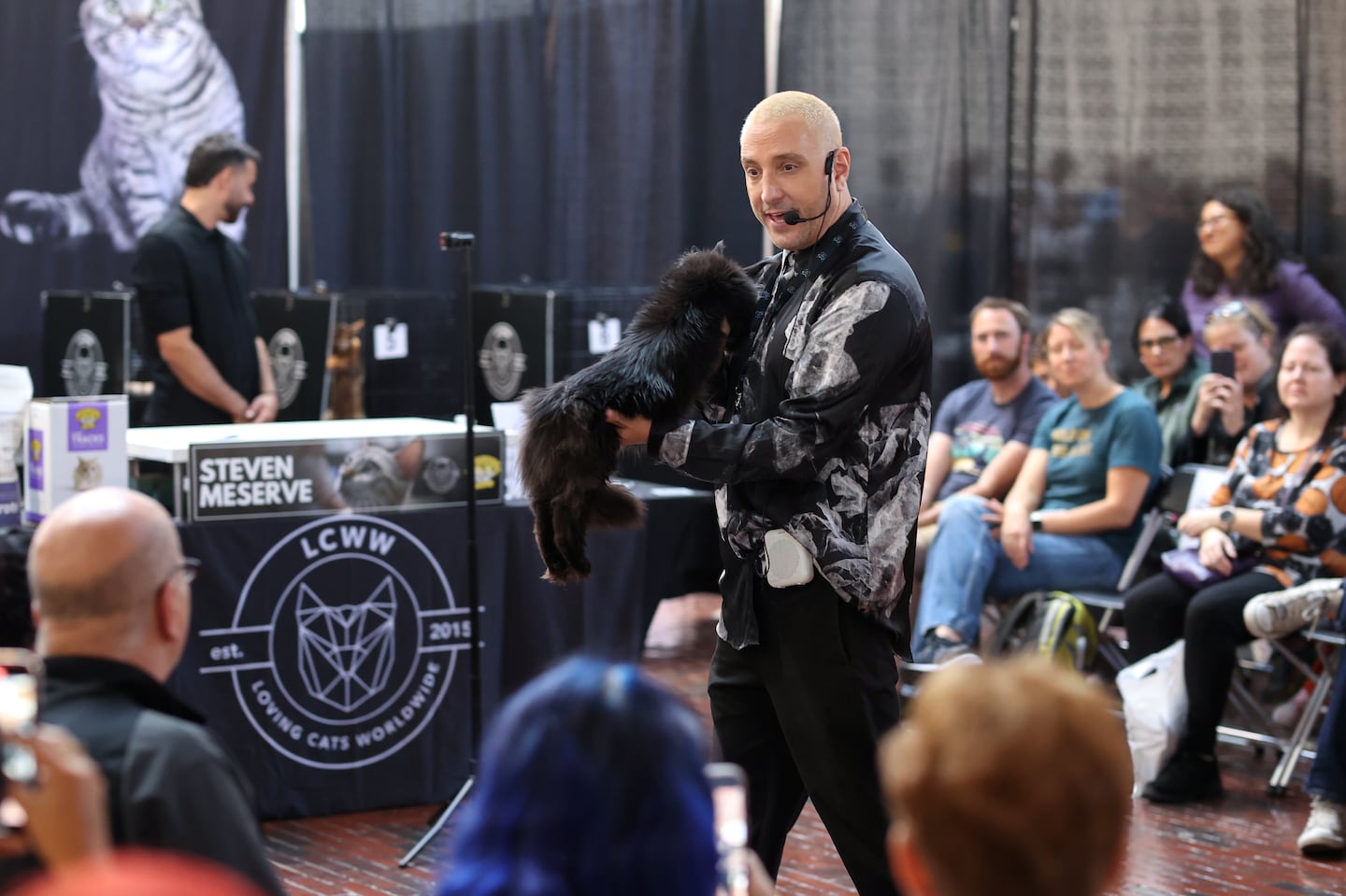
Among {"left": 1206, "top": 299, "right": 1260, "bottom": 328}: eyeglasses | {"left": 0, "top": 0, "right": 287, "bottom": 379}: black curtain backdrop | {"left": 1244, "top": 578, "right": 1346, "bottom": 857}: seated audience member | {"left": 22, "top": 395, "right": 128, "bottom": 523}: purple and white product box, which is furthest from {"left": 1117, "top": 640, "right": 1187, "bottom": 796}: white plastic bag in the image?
{"left": 0, "top": 0, "right": 287, "bottom": 379}: black curtain backdrop

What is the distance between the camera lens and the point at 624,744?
1.30m

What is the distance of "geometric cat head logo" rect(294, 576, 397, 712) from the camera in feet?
14.4

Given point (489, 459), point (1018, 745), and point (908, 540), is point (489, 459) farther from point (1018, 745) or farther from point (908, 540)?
point (1018, 745)

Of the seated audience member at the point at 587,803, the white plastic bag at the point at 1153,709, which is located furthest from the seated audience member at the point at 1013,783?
the white plastic bag at the point at 1153,709

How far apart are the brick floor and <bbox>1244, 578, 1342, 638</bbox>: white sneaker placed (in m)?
0.50

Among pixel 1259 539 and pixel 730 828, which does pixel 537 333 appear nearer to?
pixel 1259 539

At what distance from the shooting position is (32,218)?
741 centimetres

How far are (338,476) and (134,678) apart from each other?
2.67 m

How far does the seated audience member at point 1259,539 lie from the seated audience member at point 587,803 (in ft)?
12.2

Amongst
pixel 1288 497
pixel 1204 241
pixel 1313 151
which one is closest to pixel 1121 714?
pixel 1288 497

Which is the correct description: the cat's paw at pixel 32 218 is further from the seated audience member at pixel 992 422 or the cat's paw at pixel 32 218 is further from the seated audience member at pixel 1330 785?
the seated audience member at pixel 1330 785

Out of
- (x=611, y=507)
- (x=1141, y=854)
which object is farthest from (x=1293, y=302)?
(x=611, y=507)

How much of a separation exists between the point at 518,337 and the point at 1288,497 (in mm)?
2800

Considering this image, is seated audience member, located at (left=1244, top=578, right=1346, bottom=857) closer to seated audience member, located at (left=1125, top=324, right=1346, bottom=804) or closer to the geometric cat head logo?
seated audience member, located at (left=1125, top=324, right=1346, bottom=804)
